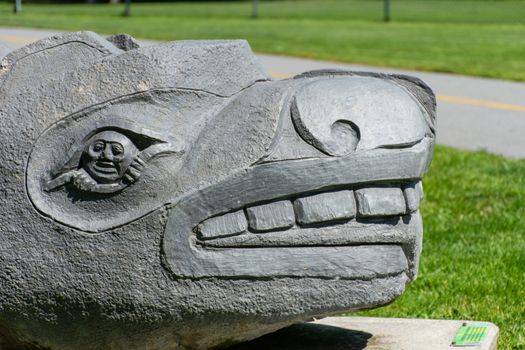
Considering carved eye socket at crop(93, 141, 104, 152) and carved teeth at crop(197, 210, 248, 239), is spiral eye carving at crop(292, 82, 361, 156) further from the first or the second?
carved eye socket at crop(93, 141, 104, 152)

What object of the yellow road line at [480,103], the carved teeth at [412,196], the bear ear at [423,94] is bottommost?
the yellow road line at [480,103]

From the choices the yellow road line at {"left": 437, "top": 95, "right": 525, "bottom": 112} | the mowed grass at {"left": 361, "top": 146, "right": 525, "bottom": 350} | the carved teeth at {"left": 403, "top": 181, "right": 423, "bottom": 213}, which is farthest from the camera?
the yellow road line at {"left": 437, "top": 95, "right": 525, "bottom": 112}

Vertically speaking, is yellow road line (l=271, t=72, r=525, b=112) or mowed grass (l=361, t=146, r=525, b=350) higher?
mowed grass (l=361, t=146, r=525, b=350)

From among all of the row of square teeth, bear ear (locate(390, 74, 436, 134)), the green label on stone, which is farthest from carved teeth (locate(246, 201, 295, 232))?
the green label on stone

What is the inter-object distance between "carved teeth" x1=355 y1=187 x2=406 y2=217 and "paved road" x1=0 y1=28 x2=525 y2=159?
14.3 ft

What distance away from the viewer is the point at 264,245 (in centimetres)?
272

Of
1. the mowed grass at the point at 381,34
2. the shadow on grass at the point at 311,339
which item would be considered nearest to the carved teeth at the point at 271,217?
the shadow on grass at the point at 311,339

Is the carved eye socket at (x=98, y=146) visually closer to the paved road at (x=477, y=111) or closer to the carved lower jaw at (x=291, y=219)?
the carved lower jaw at (x=291, y=219)

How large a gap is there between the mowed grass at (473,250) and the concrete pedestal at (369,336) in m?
0.50

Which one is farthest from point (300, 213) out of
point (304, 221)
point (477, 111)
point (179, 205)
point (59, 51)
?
point (477, 111)

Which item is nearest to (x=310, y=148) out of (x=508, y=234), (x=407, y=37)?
(x=508, y=234)

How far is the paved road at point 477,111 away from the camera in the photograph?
8.77 meters

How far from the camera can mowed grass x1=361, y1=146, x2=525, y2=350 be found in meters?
4.51

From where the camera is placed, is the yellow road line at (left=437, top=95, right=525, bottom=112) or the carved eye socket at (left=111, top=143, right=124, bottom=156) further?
the yellow road line at (left=437, top=95, right=525, bottom=112)
